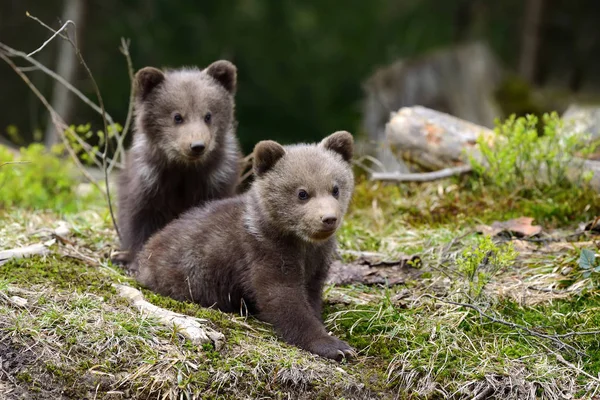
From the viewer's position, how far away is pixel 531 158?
22.9 ft

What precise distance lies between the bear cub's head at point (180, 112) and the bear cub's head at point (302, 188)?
1103 millimetres

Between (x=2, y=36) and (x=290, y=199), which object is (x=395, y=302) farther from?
(x=2, y=36)

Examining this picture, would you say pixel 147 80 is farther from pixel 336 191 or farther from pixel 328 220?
pixel 328 220

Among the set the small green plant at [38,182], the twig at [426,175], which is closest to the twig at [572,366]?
the twig at [426,175]

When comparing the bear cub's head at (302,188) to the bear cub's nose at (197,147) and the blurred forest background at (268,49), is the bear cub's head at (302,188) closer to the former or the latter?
the bear cub's nose at (197,147)

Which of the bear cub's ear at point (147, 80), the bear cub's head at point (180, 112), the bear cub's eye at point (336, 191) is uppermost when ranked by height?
the bear cub's ear at point (147, 80)

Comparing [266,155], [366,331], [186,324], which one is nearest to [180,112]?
[266,155]

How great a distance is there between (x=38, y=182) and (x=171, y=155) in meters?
2.74

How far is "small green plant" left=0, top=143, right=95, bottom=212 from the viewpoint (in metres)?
8.02

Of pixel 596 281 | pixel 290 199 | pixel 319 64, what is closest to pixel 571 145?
pixel 596 281

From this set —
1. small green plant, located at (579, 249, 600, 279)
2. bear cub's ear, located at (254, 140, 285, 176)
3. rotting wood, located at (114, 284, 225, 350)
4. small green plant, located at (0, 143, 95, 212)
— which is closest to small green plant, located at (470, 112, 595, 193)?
small green plant, located at (579, 249, 600, 279)

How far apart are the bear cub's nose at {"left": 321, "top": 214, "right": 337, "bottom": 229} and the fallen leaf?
189 centimetres

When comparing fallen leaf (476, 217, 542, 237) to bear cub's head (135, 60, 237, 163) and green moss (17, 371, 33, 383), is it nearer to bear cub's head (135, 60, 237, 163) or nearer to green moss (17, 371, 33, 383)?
bear cub's head (135, 60, 237, 163)

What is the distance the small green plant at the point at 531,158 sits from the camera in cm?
686
